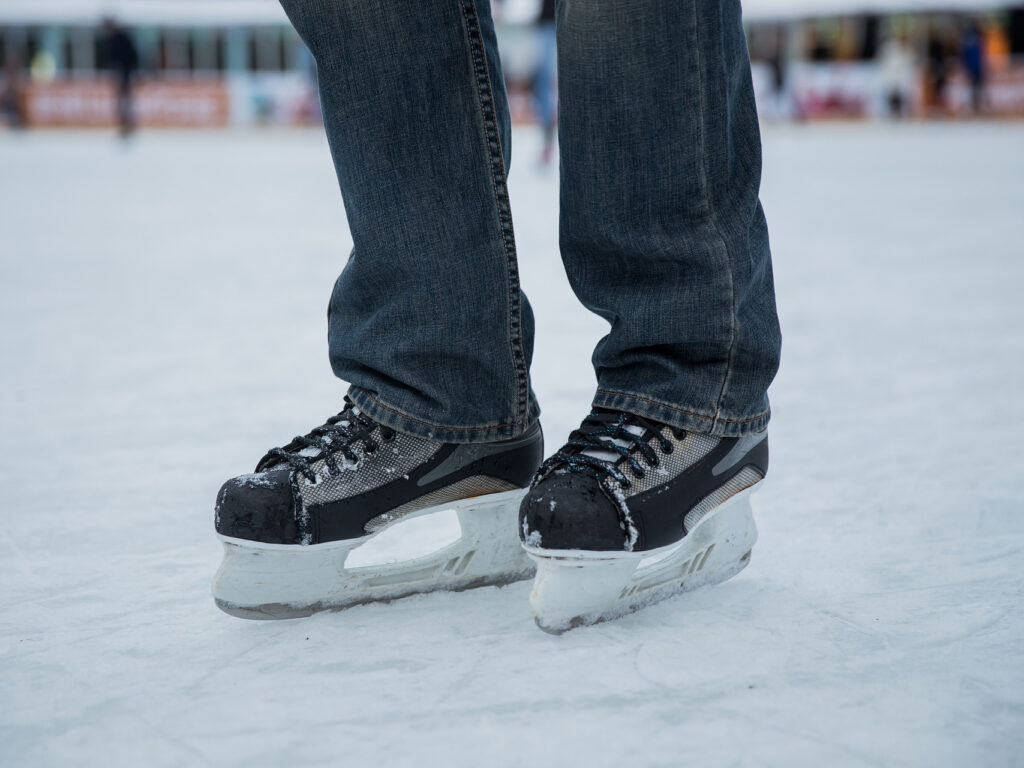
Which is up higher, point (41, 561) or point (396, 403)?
point (396, 403)

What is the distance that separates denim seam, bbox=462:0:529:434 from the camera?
794 millimetres

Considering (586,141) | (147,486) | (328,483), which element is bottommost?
(147,486)

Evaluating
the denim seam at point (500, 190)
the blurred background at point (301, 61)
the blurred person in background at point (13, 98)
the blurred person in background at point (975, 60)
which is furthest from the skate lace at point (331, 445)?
the blurred person in background at point (13, 98)

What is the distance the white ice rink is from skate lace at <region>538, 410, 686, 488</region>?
0.12 meters

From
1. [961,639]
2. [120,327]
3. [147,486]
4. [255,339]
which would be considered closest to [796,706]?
[961,639]

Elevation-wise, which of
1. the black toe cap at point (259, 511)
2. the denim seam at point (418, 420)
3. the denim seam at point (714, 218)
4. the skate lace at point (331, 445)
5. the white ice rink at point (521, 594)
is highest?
the denim seam at point (714, 218)

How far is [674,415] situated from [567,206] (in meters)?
0.19

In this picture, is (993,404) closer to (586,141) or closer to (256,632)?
(586,141)

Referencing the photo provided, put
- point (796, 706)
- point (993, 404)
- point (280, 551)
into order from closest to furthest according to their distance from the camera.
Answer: point (796, 706)
point (280, 551)
point (993, 404)

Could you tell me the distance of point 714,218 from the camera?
2.62 feet

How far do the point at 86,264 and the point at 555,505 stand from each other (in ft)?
8.44

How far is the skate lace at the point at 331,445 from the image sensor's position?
0.82 meters

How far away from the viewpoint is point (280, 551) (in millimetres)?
802

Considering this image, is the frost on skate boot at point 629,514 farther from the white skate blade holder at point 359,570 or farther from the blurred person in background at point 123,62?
the blurred person in background at point 123,62
